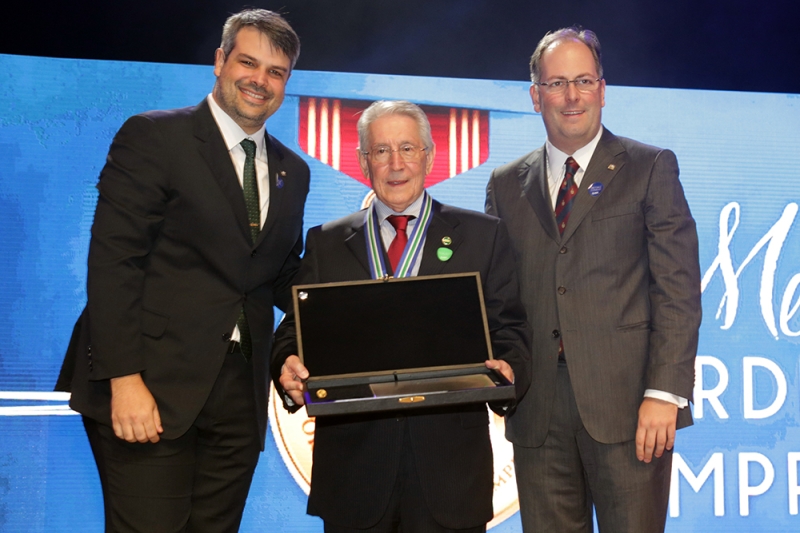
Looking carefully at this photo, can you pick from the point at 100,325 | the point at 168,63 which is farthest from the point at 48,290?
the point at 100,325

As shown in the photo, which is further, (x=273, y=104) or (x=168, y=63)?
(x=168, y=63)

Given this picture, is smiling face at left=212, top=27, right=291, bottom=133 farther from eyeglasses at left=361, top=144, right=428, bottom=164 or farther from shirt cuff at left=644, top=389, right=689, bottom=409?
shirt cuff at left=644, top=389, right=689, bottom=409

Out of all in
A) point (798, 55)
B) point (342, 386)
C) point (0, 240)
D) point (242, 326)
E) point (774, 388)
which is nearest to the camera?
point (342, 386)

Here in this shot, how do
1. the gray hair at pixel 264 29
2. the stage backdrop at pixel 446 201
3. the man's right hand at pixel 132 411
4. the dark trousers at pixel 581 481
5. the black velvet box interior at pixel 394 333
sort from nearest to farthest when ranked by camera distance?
the black velvet box interior at pixel 394 333
the man's right hand at pixel 132 411
the dark trousers at pixel 581 481
the gray hair at pixel 264 29
the stage backdrop at pixel 446 201

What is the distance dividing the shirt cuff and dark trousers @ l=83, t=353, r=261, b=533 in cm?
119

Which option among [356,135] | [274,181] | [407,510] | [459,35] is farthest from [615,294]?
[459,35]

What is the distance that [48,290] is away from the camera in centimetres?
312

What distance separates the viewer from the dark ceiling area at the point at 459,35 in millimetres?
3318

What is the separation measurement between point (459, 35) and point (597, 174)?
1580mm

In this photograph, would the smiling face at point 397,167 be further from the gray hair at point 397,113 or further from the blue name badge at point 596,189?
the blue name badge at point 596,189

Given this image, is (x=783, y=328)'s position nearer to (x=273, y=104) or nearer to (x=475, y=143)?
(x=475, y=143)

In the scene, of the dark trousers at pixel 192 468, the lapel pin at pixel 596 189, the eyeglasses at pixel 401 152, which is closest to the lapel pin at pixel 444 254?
the eyeglasses at pixel 401 152

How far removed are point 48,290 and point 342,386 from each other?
1897 mm

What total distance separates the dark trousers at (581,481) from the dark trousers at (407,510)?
1.38ft
